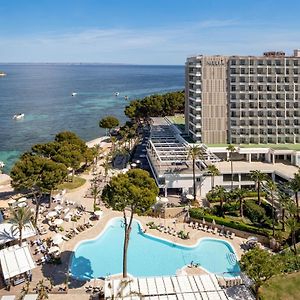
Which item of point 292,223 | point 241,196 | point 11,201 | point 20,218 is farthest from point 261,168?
point 20,218

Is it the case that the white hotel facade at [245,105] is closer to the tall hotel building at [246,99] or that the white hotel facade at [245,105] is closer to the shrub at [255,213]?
the tall hotel building at [246,99]

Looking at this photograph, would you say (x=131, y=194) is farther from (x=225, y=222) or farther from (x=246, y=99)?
(x=246, y=99)

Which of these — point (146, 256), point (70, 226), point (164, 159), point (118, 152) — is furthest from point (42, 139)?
point (146, 256)

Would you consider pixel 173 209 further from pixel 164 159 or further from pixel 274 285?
pixel 274 285

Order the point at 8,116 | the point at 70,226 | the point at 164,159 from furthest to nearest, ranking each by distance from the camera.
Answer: the point at 8,116 → the point at 164,159 → the point at 70,226

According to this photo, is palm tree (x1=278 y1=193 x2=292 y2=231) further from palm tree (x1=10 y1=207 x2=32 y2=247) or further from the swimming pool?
palm tree (x1=10 y1=207 x2=32 y2=247)

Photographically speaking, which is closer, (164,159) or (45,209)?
(45,209)

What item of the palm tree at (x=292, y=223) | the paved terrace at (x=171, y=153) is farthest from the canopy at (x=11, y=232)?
the palm tree at (x=292, y=223)
